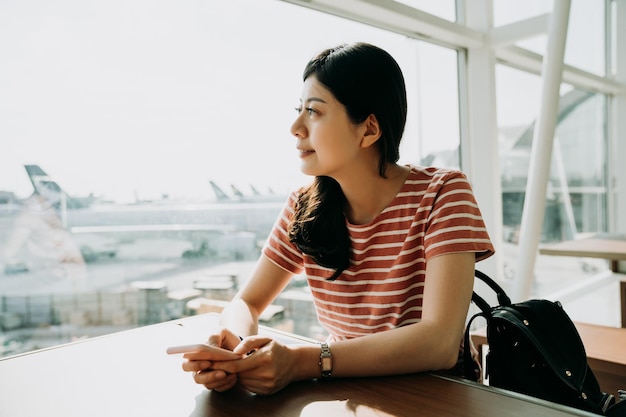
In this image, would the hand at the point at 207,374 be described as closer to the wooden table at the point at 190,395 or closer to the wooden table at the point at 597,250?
the wooden table at the point at 190,395

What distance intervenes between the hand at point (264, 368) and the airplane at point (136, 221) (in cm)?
107

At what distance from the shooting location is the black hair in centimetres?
112

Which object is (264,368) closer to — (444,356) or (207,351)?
(207,351)

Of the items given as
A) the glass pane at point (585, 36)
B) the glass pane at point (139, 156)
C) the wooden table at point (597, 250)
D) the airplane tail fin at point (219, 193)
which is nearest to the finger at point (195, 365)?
the glass pane at point (139, 156)

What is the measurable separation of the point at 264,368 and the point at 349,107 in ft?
2.11

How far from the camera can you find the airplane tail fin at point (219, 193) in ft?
6.56

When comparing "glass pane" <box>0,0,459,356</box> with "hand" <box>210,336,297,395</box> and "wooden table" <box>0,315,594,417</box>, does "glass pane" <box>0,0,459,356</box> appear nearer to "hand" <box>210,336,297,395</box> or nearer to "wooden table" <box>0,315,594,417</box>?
"wooden table" <box>0,315,594,417</box>

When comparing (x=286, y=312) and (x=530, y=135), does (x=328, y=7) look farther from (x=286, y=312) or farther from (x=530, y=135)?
(x=530, y=135)

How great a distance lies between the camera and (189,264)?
6.46ft

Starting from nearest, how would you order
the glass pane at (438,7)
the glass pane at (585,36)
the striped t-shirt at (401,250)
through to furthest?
the striped t-shirt at (401,250), the glass pane at (438,7), the glass pane at (585,36)

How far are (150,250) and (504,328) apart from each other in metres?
1.36

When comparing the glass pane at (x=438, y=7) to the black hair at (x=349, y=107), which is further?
the glass pane at (x=438, y=7)

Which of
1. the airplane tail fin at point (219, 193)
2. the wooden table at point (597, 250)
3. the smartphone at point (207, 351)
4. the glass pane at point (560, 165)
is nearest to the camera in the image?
the smartphone at point (207, 351)

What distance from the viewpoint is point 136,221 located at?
1791 mm
